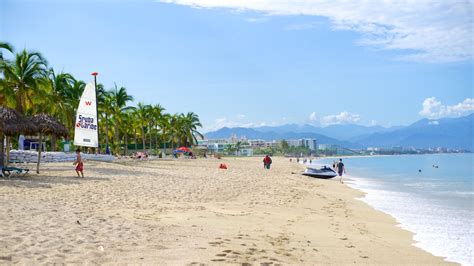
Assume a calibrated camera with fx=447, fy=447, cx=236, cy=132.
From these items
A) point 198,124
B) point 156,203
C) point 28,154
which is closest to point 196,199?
point 156,203

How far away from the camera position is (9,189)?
504 inches

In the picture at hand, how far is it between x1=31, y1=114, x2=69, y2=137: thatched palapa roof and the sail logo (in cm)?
1129

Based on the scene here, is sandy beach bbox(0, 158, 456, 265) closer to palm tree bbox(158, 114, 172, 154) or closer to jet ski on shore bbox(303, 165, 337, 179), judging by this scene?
jet ski on shore bbox(303, 165, 337, 179)

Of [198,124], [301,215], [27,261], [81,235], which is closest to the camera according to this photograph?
[27,261]

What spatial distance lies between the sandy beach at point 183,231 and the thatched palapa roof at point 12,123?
4.03 metres

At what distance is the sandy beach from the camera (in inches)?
239

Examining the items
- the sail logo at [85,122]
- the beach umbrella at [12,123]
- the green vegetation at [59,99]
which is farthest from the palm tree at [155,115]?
the beach umbrella at [12,123]

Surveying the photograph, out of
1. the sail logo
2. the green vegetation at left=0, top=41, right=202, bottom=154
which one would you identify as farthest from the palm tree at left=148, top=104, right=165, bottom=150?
the sail logo

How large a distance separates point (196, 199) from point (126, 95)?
4076 cm

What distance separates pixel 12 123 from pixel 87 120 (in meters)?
13.7

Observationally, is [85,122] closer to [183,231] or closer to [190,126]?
[183,231]

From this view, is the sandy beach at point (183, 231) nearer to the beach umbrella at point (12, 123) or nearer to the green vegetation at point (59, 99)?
the beach umbrella at point (12, 123)

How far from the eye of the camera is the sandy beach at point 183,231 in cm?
607

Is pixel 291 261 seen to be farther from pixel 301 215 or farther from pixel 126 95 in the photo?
pixel 126 95
